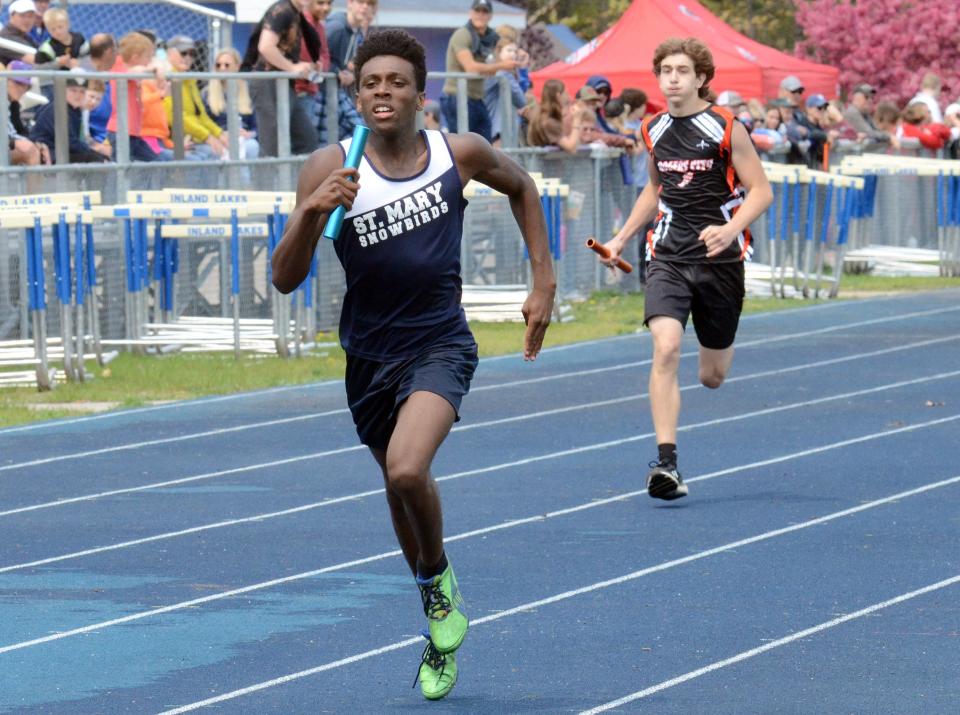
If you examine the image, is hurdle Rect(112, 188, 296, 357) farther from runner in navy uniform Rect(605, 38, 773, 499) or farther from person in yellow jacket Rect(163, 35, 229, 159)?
runner in navy uniform Rect(605, 38, 773, 499)

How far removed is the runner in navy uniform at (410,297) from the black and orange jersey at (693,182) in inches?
149

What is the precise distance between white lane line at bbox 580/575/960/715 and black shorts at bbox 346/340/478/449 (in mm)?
950

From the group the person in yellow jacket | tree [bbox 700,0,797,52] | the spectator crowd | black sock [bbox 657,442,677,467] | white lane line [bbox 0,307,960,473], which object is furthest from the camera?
tree [bbox 700,0,797,52]

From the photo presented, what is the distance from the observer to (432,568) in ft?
20.7

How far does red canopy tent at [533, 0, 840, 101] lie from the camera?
100ft

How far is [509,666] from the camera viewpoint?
21.3 feet

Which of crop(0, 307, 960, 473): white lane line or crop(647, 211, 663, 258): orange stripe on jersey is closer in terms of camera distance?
crop(647, 211, 663, 258): orange stripe on jersey

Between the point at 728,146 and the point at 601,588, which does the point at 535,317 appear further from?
the point at 728,146

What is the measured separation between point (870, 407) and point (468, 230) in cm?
710

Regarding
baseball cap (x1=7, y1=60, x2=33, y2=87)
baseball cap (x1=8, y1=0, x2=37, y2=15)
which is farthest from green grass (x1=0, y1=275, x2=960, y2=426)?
baseball cap (x1=8, y1=0, x2=37, y2=15)

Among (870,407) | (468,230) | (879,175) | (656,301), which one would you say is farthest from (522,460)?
(879,175)

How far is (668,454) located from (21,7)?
29.5 feet

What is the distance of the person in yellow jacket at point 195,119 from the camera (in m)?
17.1

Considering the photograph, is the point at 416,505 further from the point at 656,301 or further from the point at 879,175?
the point at 879,175
